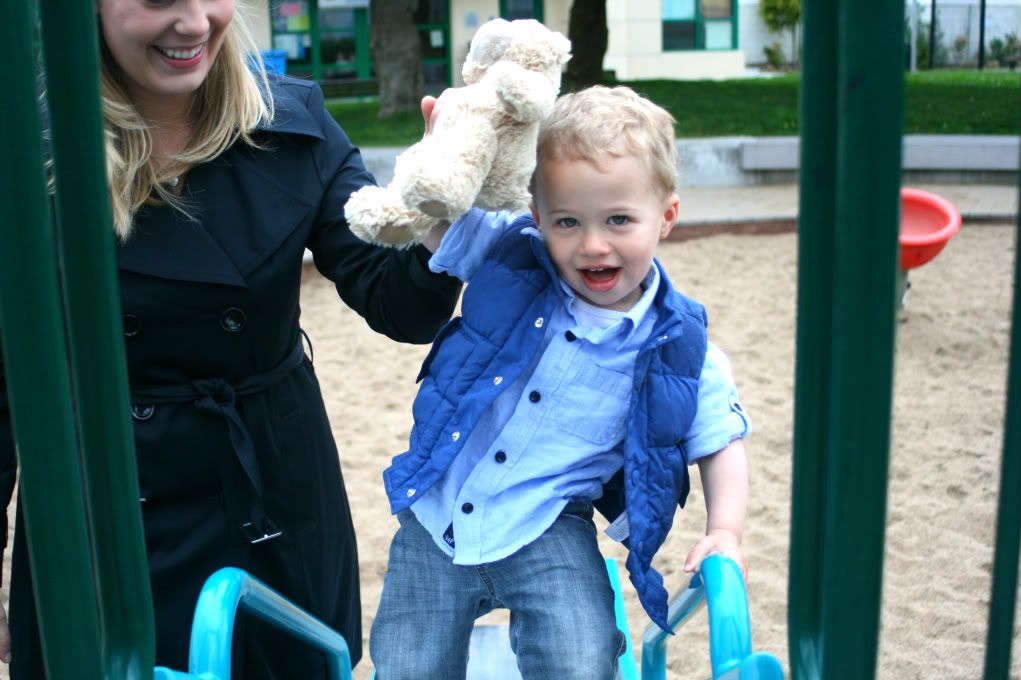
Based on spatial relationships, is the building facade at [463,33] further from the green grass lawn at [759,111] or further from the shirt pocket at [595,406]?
the shirt pocket at [595,406]

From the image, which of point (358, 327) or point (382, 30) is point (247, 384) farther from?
point (382, 30)

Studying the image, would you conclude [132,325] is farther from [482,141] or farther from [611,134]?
[611,134]

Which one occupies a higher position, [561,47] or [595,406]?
[561,47]

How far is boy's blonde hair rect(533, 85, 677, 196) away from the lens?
1.78 m

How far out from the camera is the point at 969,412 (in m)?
5.60

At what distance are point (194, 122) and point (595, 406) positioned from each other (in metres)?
0.85

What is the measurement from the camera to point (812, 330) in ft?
3.38

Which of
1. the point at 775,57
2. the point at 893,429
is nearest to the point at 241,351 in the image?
the point at 893,429

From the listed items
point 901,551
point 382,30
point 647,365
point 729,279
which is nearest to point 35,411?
point 647,365

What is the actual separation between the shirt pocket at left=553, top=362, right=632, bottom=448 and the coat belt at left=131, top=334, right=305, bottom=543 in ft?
1.80

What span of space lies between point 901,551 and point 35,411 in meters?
3.84

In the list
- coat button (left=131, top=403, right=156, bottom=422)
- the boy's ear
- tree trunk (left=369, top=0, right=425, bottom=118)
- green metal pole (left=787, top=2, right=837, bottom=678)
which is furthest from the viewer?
tree trunk (left=369, top=0, right=425, bottom=118)

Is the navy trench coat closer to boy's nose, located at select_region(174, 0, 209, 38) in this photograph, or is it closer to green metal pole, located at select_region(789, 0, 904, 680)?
boy's nose, located at select_region(174, 0, 209, 38)

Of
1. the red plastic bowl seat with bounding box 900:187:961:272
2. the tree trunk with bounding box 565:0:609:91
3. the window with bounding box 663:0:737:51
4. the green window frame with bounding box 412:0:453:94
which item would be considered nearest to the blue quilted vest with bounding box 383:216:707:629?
the red plastic bowl seat with bounding box 900:187:961:272
